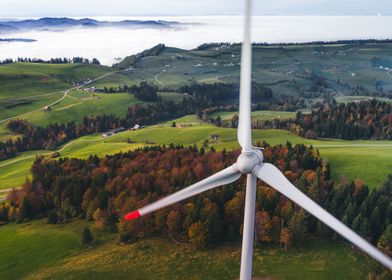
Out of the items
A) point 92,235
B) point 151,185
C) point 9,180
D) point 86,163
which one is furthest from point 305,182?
point 9,180

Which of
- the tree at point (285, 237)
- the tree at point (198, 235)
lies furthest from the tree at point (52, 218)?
A: the tree at point (285, 237)

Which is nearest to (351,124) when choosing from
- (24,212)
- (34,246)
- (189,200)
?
(189,200)

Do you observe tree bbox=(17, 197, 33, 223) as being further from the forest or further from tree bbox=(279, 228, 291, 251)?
tree bbox=(279, 228, 291, 251)

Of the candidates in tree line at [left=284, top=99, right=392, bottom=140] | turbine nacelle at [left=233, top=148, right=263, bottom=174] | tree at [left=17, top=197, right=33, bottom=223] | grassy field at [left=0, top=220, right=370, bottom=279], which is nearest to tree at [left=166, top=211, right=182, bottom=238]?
grassy field at [left=0, top=220, right=370, bottom=279]

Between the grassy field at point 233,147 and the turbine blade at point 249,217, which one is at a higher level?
the turbine blade at point 249,217

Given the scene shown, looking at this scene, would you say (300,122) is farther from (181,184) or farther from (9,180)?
(9,180)

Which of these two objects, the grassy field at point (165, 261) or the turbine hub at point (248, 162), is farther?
the grassy field at point (165, 261)

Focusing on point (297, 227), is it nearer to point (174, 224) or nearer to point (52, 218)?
point (174, 224)

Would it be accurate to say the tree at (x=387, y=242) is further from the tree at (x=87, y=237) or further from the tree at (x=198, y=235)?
the tree at (x=87, y=237)
